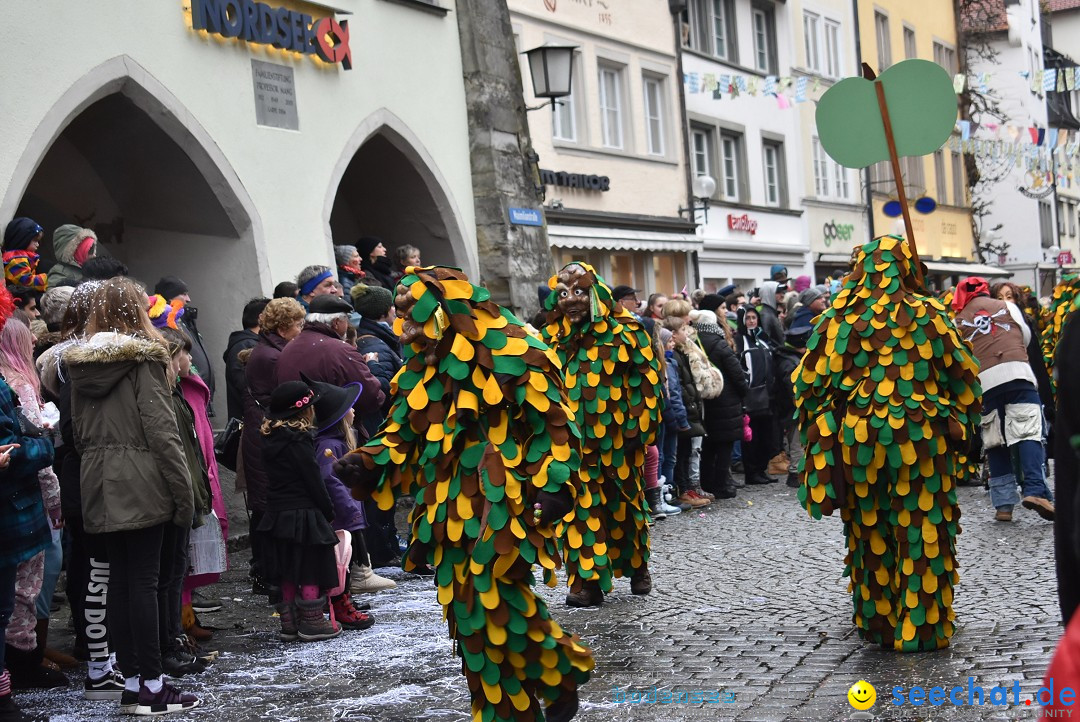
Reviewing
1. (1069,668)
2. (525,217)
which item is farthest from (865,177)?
(1069,668)

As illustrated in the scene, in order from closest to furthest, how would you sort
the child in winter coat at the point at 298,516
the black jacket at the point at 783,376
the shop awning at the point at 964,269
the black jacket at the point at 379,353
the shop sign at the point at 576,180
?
the child in winter coat at the point at 298,516 < the black jacket at the point at 379,353 < the black jacket at the point at 783,376 < the shop sign at the point at 576,180 < the shop awning at the point at 964,269

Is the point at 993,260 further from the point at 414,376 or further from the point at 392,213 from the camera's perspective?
the point at 414,376

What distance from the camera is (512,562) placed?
16.4 ft

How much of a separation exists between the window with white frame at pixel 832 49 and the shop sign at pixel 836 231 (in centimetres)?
345

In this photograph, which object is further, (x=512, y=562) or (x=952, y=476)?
(x=952, y=476)

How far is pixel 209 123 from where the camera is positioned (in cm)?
1213

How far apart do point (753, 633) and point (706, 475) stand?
22.1 feet

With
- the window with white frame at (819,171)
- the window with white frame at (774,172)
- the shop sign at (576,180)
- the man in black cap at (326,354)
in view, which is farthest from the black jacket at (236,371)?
the window with white frame at (819,171)

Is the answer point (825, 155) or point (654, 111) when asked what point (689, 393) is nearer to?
point (654, 111)

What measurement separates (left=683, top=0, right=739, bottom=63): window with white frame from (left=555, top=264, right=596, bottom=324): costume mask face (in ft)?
56.3

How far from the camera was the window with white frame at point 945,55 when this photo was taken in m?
40.1

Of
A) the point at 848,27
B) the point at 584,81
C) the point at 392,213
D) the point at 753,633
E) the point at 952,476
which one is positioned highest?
the point at 848,27

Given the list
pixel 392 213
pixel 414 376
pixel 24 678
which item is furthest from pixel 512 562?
pixel 392 213

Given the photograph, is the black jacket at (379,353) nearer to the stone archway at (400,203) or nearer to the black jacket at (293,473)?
the black jacket at (293,473)
